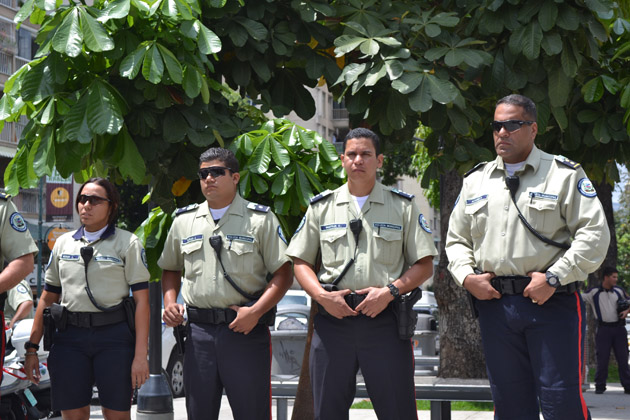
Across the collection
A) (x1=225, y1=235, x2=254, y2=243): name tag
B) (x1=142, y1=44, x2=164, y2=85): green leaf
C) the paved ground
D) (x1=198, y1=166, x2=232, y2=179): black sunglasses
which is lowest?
the paved ground

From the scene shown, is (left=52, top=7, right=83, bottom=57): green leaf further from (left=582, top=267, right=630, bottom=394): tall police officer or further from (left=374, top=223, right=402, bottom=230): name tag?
(left=582, top=267, right=630, bottom=394): tall police officer

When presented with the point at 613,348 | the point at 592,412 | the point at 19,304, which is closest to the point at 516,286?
the point at 19,304

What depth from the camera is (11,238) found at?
5492mm

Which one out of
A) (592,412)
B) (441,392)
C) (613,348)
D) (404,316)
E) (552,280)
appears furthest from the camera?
(613,348)

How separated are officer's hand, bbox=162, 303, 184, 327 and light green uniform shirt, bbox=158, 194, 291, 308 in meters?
0.09

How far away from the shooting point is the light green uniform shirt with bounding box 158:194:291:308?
→ 550cm

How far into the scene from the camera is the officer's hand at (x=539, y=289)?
4.68 m

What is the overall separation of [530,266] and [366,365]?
102 cm

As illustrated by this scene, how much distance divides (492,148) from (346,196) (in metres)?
2.40

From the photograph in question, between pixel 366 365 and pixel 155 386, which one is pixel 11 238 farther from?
pixel 155 386

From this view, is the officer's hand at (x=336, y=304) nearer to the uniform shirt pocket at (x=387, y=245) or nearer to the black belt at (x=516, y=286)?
the uniform shirt pocket at (x=387, y=245)

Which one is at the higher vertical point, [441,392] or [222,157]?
[222,157]

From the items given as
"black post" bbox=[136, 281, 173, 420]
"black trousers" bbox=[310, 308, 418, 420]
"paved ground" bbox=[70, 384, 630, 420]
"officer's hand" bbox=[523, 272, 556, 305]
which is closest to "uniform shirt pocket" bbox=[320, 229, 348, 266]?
"black trousers" bbox=[310, 308, 418, 420]

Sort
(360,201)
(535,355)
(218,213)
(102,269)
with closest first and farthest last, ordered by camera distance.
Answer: (535,355) → (360,201) → (218,213) → (102,269)
